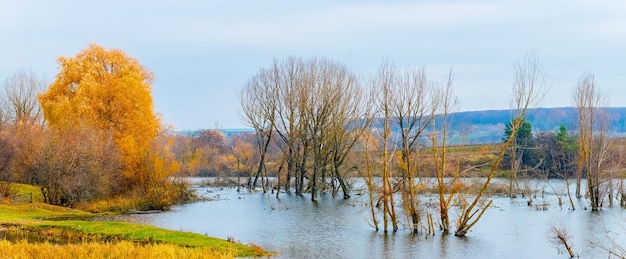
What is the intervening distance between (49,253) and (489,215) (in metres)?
27.2

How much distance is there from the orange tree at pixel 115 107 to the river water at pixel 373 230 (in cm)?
567

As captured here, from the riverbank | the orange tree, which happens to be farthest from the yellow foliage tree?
the riverbank

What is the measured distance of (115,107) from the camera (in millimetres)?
53469

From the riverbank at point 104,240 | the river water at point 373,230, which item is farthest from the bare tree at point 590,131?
the riverbank at point 104,240

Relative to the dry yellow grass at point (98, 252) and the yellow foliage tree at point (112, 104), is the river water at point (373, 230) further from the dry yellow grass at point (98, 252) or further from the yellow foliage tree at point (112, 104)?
the yellow foliage tree at point (112, 104)

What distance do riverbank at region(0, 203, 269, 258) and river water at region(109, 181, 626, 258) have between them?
2.40m

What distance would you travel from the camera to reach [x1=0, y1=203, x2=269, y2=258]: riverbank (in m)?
20.1

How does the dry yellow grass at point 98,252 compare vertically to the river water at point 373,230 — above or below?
above

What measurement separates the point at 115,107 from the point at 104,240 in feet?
95.2

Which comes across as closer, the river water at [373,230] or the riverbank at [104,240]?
the riverbank at [104,240]

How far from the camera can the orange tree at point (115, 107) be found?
5100 cm

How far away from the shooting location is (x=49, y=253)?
19.9m

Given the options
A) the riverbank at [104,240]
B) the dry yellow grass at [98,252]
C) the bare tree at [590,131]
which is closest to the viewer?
the dry yellow grass at [98,252]

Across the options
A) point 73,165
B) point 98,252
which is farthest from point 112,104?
point 98,252
